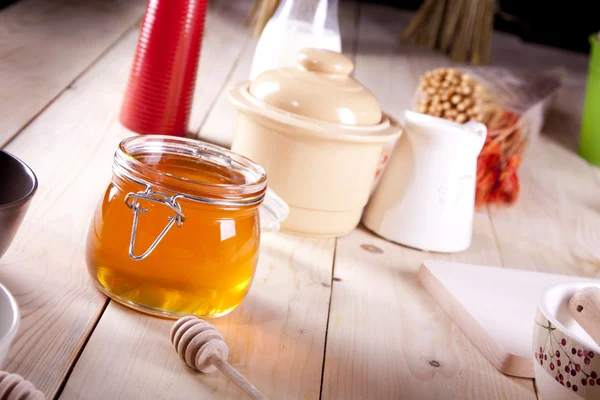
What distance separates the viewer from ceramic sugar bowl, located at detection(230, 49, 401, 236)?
34.9 inches

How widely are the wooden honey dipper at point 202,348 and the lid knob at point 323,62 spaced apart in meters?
0.39

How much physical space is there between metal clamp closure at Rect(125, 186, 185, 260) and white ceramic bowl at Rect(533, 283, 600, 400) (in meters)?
0.31

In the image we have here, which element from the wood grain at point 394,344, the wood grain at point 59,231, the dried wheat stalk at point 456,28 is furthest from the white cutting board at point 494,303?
the dried wheat stalk at point 456,28

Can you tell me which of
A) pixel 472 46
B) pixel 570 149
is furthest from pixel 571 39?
pixel 570 149

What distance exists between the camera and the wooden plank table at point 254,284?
63 centimetres

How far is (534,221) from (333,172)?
44 centimetres

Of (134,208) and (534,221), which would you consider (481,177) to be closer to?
(534,221)

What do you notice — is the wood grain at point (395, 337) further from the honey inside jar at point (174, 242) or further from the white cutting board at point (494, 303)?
the honey inside jar at point (174, 242)

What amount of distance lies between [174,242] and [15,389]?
0.64ft

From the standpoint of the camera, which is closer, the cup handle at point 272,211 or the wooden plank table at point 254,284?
the wooden plank table at point 254,284

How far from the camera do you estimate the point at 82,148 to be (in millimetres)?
1063

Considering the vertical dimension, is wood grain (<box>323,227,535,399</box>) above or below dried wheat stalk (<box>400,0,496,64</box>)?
above

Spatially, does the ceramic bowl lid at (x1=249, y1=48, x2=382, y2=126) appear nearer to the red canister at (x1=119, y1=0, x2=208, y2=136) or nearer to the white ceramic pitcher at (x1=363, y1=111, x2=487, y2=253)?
the white ceramic pitcher at (x1=363, y1=111, x2=487, y2=253)

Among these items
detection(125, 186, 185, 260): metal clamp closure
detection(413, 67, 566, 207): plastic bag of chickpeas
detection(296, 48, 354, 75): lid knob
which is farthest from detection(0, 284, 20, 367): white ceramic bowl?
detection(413, 67, 566, 207): plastic bag of chickpeas
